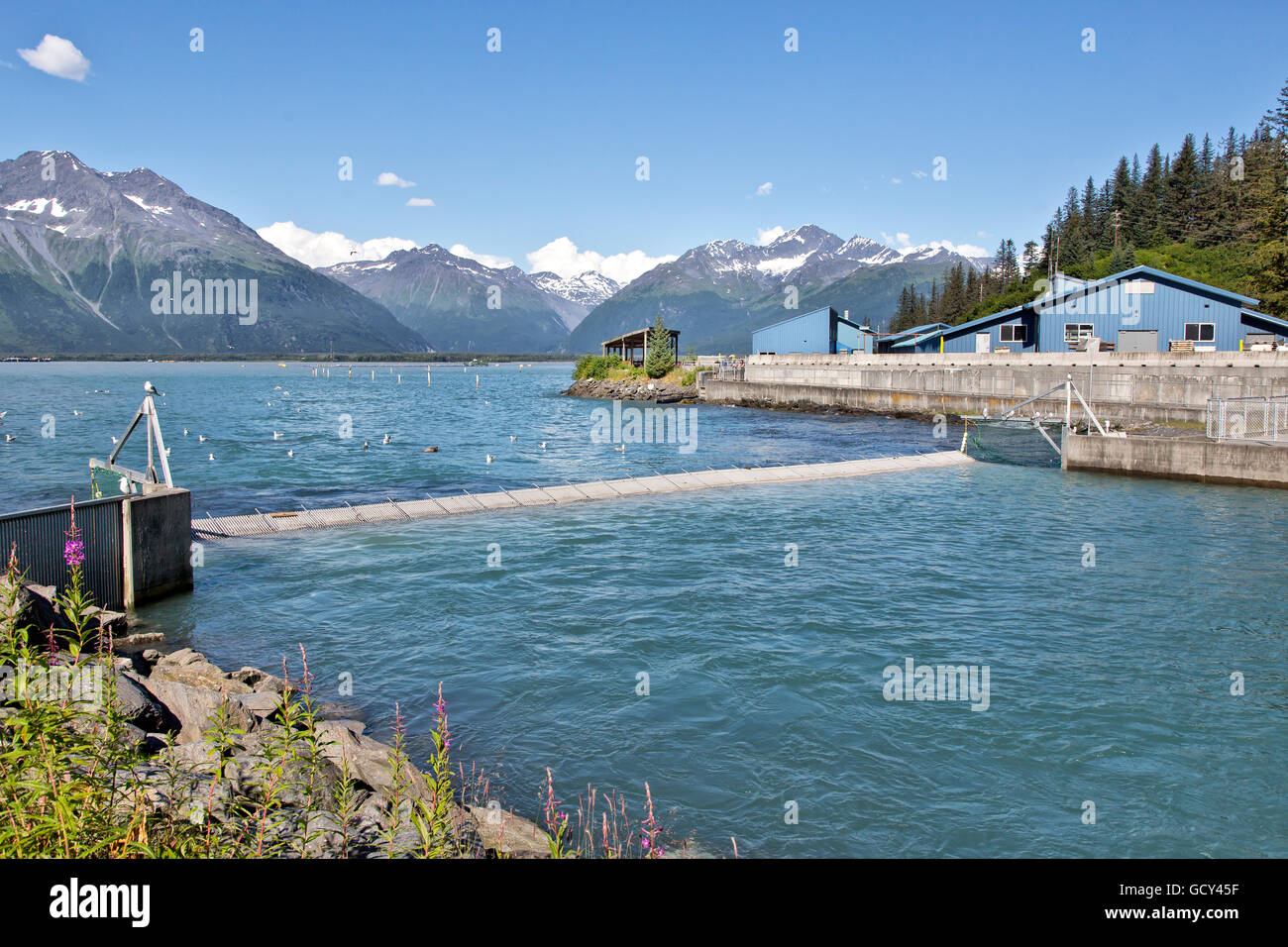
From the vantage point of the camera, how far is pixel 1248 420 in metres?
38.2

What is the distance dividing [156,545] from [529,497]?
14145 millimetres

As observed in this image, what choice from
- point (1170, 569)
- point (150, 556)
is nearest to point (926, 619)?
point (1170, 569)

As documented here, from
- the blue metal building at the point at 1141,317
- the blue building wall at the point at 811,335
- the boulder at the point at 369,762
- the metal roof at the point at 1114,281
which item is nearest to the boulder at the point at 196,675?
the boulder at the point at 369,762

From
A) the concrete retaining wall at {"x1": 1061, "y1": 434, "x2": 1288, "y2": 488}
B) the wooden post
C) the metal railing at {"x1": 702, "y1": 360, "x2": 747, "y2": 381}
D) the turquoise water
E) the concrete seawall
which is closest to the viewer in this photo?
the turquoise water

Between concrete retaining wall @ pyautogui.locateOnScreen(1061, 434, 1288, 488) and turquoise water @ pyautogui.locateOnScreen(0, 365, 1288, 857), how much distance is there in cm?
77

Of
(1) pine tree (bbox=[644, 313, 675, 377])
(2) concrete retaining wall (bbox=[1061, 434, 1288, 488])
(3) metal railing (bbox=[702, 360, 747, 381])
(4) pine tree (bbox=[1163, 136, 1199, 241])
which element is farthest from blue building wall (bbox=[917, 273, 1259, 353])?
(4) pine tree (bbox=[1163, 136, 1199, 241])

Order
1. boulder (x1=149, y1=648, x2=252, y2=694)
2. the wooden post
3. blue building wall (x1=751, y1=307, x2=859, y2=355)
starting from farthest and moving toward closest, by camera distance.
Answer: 1. blue building wall (x1=751, y1=307, x2=859, y2=355)
2. the wooden post
3. boulder (x1=149, y1=648, x2=252, y2=694)

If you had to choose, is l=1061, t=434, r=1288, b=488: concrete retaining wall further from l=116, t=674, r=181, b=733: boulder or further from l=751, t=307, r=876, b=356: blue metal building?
l=751, t=307, r=876, b=356: blue metal building

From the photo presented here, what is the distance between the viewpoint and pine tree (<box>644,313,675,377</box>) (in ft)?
334

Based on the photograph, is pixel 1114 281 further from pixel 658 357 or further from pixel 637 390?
pixel 658 357

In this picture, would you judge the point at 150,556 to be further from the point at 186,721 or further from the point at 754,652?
the point at 754,652

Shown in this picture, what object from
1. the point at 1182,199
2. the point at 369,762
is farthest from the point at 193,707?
the point at 1182,199

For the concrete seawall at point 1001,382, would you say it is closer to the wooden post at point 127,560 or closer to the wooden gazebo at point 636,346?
the wooden gazebo at point 636,346
